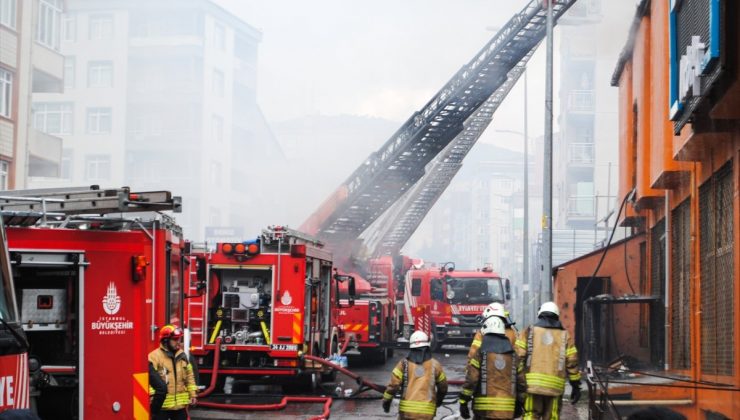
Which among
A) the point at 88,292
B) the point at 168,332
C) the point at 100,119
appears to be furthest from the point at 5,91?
the point at 88,292

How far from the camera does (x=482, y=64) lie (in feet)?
66.8

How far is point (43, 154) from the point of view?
29.1 m

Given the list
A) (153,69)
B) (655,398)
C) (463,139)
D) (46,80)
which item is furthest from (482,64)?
(153,69)

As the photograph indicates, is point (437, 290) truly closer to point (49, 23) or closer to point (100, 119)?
point (49, 23)

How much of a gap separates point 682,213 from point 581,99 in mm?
37150

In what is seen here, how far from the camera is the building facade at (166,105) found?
112ft

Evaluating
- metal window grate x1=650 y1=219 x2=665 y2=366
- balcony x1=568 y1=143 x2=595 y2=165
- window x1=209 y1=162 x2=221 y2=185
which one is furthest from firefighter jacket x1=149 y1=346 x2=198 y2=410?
balcony x1=568 y1=143 x2=595 y2=165

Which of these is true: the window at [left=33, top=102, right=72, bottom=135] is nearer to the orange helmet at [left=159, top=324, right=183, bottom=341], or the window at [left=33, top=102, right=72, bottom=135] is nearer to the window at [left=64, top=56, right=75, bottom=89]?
the window at [left=64, top=56, right=75, bottom=89]

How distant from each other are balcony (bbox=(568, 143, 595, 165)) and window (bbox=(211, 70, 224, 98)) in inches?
704

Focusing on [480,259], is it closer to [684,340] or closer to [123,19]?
[123,19]

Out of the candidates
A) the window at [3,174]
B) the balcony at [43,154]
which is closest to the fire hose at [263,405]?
the window at [3,174]

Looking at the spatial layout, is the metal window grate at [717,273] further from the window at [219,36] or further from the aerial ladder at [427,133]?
the window at [219,36]

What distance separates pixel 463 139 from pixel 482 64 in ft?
19.9

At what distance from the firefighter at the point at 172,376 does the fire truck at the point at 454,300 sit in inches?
642
